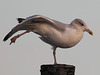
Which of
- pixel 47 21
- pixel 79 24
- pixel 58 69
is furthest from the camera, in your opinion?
pixel 79 24

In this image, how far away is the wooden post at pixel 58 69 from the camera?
5.05 metres

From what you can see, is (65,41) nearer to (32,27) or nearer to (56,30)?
(56,30)

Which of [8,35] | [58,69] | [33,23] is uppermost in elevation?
[33,23]

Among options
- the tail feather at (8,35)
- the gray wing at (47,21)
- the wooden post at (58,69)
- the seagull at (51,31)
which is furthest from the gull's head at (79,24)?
the tail feather at (8,35)

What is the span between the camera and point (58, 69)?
5.06 m

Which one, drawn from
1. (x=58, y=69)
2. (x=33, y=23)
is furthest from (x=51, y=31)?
(x=58, y=69)

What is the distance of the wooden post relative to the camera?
5.05 metres

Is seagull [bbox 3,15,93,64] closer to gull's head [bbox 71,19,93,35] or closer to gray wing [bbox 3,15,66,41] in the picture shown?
gray wing [bbox 3,15,66,41]

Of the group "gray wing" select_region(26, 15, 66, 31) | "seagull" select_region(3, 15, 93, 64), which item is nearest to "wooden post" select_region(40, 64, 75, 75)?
"seagull" select_region(3, 15, 93, 64)

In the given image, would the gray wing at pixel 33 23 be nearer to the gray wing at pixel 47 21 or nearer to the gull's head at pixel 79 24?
the gray wing at pixel 47 21

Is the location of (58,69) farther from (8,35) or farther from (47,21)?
(8,35)

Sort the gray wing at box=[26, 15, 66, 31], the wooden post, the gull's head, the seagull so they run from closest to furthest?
the wooden post
the gray wing at box=[26, 15, 66, 31]
the seagull
the gull's head

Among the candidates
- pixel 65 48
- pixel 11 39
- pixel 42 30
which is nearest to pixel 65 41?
pixel 65 48

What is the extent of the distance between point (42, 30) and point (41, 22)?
18 centimetres
